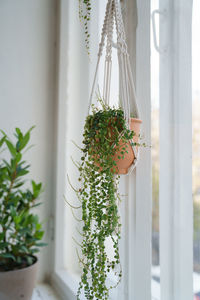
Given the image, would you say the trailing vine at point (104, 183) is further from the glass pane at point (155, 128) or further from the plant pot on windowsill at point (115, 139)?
the glass pane at point (155, 128)

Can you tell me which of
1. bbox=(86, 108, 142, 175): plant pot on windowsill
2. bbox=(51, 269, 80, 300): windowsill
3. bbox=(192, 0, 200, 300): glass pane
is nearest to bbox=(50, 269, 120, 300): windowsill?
bbox=(51, 269, 80, 300): windowsill

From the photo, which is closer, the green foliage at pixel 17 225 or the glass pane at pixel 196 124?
the glass pane at pixel 196 124

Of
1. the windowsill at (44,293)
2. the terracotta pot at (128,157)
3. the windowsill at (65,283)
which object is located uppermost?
the terracotta pot at (128,157)

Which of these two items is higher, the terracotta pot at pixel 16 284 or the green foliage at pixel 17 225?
the green foliage at pixel 17 225

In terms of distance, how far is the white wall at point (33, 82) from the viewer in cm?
139

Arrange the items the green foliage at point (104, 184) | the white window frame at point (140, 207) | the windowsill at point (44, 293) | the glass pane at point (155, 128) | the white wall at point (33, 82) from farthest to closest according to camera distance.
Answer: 1. the white wall at point (33, 82)
2. the windowsill at point (44, 293)
3. the glass pane at point (155, 128)
4. the white window frame at point (140, 207)
5. the green foliage at point (104, 184)

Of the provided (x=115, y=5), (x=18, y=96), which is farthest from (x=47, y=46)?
(x=115, y=5)

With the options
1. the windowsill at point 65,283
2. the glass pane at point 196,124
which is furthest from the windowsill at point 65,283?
the glass pane at point 196,124

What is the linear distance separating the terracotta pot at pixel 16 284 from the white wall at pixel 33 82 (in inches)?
16.1

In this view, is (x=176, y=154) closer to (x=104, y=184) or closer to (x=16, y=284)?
(x=104, y=184)

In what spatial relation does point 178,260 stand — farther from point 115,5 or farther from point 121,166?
point 115,5

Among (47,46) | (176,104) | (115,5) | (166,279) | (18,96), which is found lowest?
(166,279)

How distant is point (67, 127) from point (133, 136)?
30.8 inches

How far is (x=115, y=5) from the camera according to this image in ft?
2.48
